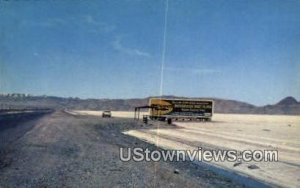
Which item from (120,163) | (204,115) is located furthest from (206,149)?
(204,115)

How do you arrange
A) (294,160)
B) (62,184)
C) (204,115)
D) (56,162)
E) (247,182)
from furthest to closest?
1. (204,115)
2. (294,160)
3. (56,162)
4. (247,182)
5. (62,184)

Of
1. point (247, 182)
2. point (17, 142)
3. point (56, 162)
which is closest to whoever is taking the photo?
point (247, 182)

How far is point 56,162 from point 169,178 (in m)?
3.61

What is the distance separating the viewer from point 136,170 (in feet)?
38.5

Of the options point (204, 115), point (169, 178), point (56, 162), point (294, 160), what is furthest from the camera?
point (204, 115)

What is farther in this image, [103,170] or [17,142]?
[17,142]

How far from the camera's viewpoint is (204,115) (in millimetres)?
43625

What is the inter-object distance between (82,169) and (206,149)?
7.92 metres

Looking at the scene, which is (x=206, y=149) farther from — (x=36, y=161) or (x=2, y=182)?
(x=2, y=182)

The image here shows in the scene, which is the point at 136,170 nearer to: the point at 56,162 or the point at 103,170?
the point at 103,170

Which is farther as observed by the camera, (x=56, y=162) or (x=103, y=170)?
(x=56, y=162)

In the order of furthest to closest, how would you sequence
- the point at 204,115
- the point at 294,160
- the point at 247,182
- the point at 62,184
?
the point at 204,115
the point at 294,160
the point at 247,182
the point at 62,184

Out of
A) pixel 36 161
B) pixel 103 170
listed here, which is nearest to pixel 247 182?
pixel 103 170

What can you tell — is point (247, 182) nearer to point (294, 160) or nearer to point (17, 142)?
point (294, 160)
